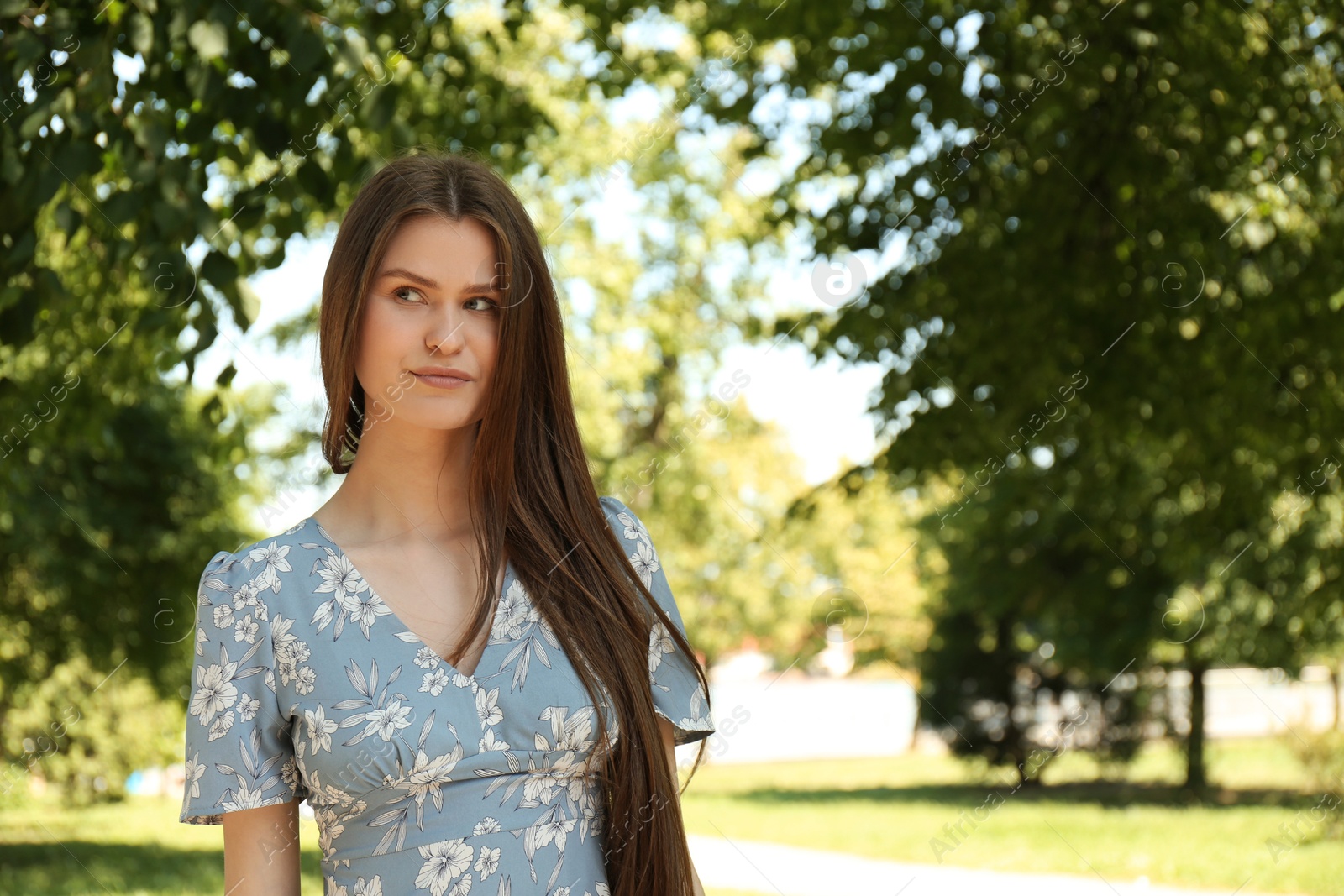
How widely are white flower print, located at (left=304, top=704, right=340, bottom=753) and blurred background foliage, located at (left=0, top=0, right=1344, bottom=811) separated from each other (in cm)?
191

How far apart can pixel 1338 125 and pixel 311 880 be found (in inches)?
345

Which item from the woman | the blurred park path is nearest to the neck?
the woman

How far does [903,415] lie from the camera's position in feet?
24.6

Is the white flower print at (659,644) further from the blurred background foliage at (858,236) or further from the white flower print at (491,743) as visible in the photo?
the blurred background foliage at (858,236)

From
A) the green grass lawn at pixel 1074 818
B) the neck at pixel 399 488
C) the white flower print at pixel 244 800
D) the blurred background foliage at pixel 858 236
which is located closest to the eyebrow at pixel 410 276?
the neck at pixel 399 488

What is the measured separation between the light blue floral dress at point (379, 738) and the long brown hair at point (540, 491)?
0.06 metres

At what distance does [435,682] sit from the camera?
1661 millimetres

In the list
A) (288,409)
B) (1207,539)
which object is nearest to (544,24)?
(288,409)

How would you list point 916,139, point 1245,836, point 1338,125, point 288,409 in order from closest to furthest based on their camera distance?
point 1338,125 → point 916,139 → point 1245,836 → point 288,409

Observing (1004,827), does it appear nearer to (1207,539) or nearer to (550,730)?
(1207,539)

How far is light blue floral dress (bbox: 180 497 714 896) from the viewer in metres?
1.61

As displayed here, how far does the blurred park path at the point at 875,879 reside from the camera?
382 inches

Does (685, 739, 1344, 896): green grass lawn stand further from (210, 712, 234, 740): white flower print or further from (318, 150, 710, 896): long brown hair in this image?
(210, 712, 234, 740): white flower print

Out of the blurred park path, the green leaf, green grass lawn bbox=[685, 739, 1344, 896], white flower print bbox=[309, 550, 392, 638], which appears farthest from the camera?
green grass lawn bbox=[685, 739, 1344, 896]
